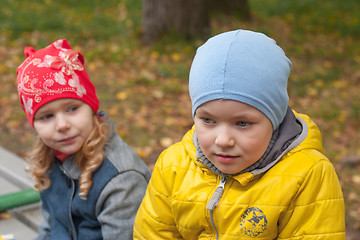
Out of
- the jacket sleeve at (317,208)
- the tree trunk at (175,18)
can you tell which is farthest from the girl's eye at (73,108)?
the tree trunk at (175,18)

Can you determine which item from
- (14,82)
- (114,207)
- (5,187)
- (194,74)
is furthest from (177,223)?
(14,82)

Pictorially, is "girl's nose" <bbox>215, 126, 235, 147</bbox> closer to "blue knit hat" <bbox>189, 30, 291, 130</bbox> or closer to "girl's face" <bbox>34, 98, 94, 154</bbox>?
"blue knit hat" <bbox>189, 30, 291, 130</bbox>

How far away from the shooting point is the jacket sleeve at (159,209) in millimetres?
2021

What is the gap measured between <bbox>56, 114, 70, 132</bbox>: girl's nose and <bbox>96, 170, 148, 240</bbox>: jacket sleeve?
367 millimetres

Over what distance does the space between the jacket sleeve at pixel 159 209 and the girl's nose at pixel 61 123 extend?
591mm

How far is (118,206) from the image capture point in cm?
238

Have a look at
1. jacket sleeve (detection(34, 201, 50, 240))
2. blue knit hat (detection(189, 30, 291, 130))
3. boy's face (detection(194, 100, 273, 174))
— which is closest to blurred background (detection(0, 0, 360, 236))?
jacket sleeve (detection(34, 201, 50, 240))

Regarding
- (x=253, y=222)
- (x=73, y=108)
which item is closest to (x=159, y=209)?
(x=253, y=222)

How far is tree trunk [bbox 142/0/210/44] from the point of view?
6.47m

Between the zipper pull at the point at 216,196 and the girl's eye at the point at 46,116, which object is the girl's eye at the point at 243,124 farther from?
the girl's eye at the point at 46,116

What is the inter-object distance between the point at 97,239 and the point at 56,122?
2.24 feet

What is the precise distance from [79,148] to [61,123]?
0.62 ft

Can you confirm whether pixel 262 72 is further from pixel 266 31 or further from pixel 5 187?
pixel 266 31

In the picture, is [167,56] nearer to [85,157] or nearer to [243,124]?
[85,157]
